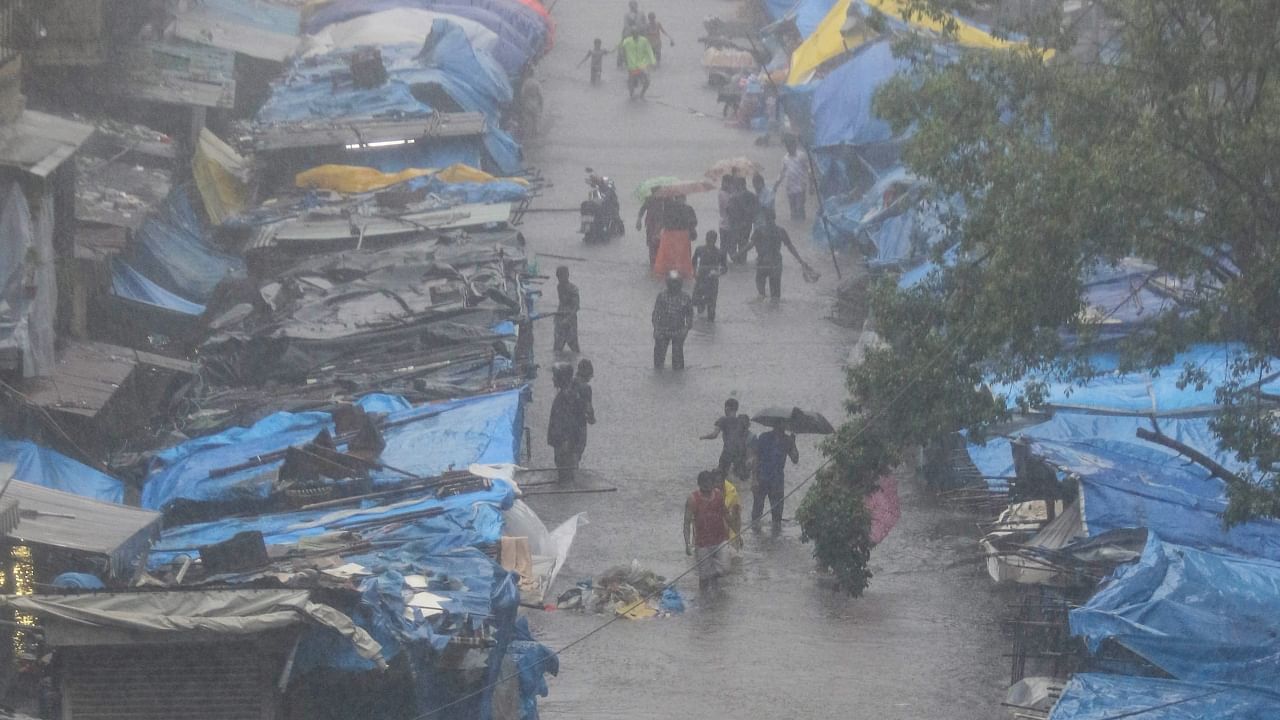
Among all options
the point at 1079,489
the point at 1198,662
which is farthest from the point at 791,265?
the point at 1198,662

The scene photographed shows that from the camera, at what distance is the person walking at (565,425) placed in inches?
649

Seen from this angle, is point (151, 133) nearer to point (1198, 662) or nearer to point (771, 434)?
point (771, 434)

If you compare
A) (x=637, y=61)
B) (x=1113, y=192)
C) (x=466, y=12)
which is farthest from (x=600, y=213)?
(x=1113, y=192)

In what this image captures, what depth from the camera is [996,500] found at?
15.8 meters

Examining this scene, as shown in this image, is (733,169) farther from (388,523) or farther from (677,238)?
(388,523)

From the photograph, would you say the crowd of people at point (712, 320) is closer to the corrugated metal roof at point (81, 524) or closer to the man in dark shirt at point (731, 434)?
the man in dark shirt at point (731, 434)

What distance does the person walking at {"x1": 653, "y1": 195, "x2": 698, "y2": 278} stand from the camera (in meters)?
22.1

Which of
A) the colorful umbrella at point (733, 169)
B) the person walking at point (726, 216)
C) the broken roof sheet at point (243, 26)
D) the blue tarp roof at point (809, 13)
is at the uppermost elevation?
the blue tarp roof at point (809, 13)

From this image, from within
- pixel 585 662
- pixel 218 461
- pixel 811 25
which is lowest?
pixel 585 662

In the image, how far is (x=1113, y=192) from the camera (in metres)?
10.1

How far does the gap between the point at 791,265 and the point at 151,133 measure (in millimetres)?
8770

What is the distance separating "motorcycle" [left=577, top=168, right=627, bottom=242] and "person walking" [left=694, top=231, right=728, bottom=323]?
9.53 feet

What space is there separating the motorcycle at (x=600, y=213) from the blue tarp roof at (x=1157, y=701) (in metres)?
14.0

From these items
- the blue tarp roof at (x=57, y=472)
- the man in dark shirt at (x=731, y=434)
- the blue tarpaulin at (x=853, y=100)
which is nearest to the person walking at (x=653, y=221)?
the blue tarpaulin at (x=853, y=100)
